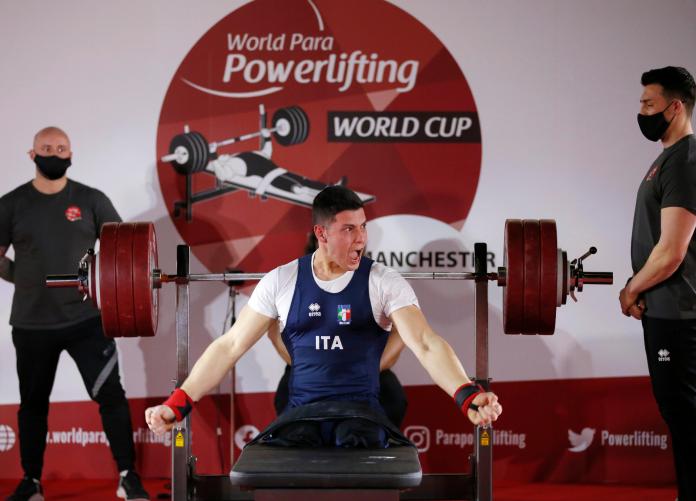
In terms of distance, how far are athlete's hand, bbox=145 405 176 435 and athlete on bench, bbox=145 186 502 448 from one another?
105mm

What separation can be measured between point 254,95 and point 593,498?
2530mm

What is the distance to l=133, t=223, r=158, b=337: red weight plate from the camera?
2904 mm

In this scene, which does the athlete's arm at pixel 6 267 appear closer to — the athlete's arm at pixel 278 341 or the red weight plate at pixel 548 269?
the athlete's arm at pixel 278 341

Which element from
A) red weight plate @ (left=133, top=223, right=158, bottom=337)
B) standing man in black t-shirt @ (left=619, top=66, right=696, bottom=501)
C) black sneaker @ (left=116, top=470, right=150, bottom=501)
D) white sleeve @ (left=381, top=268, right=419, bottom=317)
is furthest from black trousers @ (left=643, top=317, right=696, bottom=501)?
black sneaker @ (left=116, top=470, right=150, bottom=501)

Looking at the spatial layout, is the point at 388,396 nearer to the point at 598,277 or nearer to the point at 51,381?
the point at 598,277

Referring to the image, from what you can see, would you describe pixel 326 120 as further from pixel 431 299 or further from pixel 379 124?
pixel 431 299

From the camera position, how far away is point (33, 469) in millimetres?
3803

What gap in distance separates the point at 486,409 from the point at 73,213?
87.5 inches

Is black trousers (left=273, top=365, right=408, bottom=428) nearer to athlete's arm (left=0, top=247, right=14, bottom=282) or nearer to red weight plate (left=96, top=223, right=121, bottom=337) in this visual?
red weight plate (left=96, top=223, right=121, bottom=337)

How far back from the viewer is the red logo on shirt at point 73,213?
3.83 m

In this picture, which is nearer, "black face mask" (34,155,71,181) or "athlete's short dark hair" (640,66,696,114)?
"athlete's short dark hair" (640,66,696,114)

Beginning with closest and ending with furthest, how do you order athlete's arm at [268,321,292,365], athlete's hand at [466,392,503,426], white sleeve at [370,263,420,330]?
1. athlete's hand at [466,392,503,426]
2. white sleeve at [370,263,420,330]
3. athlete's arm at [268,321,292,365]

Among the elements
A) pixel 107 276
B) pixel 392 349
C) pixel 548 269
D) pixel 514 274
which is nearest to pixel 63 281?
pixel 107 276

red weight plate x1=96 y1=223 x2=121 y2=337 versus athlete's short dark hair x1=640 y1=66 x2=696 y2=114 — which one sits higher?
athlete's short dark hair x1=640 y1=66 x2=696 y2=114
